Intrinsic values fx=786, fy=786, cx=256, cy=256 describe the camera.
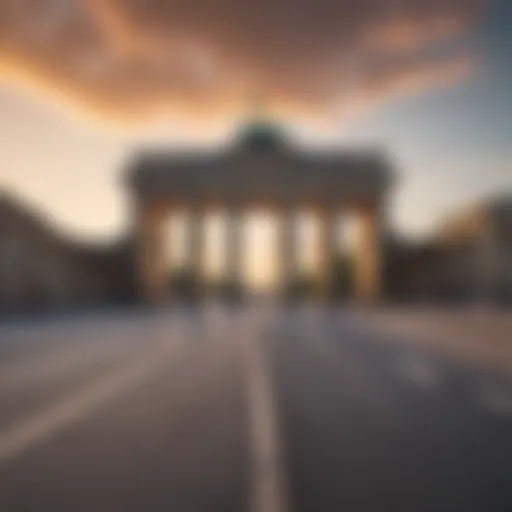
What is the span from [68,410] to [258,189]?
71.4 metres

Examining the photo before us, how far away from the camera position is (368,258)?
82.0m

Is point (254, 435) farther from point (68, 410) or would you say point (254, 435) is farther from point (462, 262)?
point (462, 262)

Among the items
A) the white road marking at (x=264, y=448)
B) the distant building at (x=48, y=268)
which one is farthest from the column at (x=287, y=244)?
the white road marking at (x=264, y=448)

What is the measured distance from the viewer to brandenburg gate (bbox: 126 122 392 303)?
267 feet

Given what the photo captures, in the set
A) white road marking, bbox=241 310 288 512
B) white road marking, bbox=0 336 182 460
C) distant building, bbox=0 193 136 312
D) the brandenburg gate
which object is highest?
the brandenburg gate

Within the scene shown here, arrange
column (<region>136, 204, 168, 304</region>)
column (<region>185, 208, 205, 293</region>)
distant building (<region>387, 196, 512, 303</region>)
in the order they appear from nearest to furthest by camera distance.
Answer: distant building (<region>387, 196, 512, 303</region>) < column (<region>136, 204, 168, 304</region>) < column (<region>185, 208, 205, 293</region>)

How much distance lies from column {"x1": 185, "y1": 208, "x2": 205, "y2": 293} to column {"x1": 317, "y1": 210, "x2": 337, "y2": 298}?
43.1ft

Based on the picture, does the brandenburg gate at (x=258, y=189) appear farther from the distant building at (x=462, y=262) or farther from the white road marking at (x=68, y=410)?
the white road marking at (x=68, y=410)

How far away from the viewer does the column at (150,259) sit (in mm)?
80500

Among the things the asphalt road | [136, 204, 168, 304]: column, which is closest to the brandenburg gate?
[136, 204, 168, 304]: column

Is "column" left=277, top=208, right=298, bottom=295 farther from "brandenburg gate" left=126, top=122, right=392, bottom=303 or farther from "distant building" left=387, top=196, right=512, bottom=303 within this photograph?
"distant building" left=387, top=196, right=512, bottom=303

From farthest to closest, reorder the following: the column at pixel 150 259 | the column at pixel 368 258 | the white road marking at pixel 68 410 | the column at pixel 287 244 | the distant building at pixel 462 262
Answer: the column at pixel 287 244 < the column at pixel 368 258 < the column at pixel 150 259 < the distant building at pixel 462 262 < the white road marking at pixel 68 410

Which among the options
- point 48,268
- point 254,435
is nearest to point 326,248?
point 48,268

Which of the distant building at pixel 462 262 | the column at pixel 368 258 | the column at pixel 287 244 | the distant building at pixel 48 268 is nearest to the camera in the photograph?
the distant building at pixel 48 268
